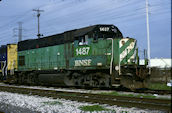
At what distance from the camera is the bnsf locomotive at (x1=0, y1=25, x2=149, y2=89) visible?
11852 millimetres

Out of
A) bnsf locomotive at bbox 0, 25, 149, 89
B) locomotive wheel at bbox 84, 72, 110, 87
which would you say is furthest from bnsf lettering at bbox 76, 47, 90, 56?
locomotive wheel at bbox 84, 72, 110, 87

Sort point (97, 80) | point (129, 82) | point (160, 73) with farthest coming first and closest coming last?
point (160, 73) < point (97, 80) < point (129, 82)

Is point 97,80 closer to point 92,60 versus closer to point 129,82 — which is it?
point 92,60

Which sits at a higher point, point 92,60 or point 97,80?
point 92,60

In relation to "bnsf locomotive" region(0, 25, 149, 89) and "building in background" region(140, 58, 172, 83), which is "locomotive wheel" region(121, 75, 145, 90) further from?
"building in background" region(140, 58, 172, 83)

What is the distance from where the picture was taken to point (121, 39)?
40.5ft

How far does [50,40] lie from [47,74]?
2.50m

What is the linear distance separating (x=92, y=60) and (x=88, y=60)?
29cm

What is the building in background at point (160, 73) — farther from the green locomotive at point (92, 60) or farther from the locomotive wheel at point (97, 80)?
the locomotive wheel at point (97, 80)

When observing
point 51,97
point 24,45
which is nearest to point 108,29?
point 51,97

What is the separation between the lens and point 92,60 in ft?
42.8

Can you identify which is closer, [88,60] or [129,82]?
[129,82]

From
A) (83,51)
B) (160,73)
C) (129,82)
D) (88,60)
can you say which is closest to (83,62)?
(88,60)

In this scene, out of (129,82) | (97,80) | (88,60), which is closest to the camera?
(129,82)
